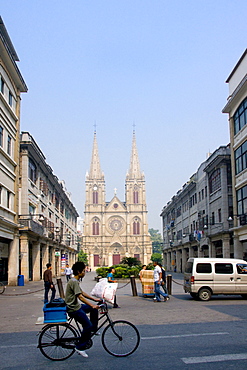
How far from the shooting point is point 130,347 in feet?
25.9

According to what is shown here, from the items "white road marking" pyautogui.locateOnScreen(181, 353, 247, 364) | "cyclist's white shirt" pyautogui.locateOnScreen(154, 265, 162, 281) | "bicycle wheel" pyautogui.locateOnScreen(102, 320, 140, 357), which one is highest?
"cyclist's white shirt" pyautogui.locateOnScreen(154, 265, 162, 281)

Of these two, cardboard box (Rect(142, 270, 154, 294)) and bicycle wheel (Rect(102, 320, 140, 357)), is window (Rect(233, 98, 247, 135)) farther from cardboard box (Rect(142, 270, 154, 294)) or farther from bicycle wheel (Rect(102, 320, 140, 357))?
bicycle wheel (Rect(102, 320, 140, 357))

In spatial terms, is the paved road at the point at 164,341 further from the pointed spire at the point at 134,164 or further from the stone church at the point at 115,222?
the pointed spire at the point at 134,164

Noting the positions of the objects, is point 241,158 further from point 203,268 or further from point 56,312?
point 56,312

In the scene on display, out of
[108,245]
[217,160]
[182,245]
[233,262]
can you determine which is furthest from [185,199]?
[108,245]

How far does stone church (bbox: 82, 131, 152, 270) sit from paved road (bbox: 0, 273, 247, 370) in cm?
10449

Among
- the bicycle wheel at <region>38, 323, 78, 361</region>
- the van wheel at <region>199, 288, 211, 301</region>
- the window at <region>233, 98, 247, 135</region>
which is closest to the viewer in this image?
the bicycle wheel at <region>38, 323, 78, 361</region>

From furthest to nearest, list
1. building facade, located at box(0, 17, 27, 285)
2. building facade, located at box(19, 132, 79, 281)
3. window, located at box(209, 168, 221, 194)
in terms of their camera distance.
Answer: window, located at box(209, 168, 221, 194), building facade, located at box(19, 132, 79, 281), building facade, located at box(0, 17, 27, 285)

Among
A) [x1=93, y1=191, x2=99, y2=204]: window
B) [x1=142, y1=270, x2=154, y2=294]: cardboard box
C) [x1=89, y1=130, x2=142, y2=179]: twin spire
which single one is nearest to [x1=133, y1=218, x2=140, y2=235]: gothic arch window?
[x1=93, y1=191, x2=99, y2=204]: window

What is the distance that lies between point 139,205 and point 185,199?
65.9 m

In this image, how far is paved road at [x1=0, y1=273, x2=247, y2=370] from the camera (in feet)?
24.5

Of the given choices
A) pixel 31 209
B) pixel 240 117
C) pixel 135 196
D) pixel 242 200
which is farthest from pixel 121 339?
pixel 135 196

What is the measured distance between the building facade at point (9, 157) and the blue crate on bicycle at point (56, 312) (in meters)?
20.5

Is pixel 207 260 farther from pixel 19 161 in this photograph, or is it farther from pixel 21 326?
pixel 19 161
